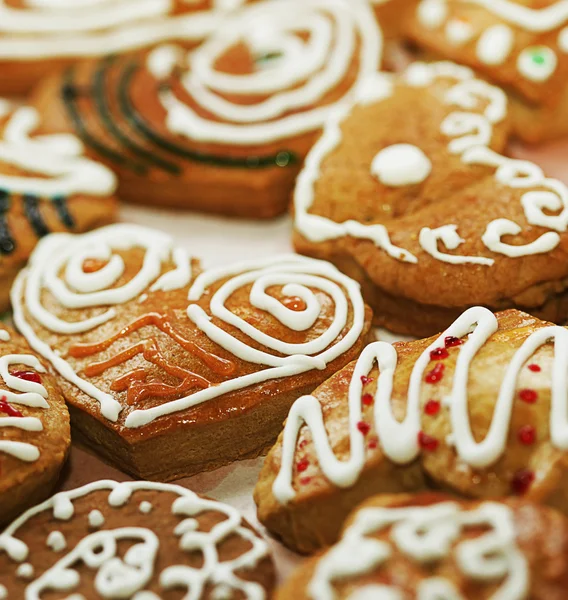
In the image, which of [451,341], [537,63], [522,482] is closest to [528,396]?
[522,482]

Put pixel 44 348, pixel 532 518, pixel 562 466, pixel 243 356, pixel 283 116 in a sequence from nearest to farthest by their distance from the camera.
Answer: pixel 532 518
pixel 562 466
pixel 243 356
pixel 44 348
pixel 283 116

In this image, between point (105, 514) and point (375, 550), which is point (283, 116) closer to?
point (105, 514)

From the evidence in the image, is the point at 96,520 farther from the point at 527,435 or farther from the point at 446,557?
the point at 527,435

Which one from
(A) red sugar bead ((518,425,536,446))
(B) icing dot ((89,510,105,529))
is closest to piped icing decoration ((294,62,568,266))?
(A) red sugar bead ((518,425,536,446))

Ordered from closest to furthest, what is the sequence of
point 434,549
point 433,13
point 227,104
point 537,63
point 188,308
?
point 434,549, point 188,308, point 537,63, point 227,104, point 433,13

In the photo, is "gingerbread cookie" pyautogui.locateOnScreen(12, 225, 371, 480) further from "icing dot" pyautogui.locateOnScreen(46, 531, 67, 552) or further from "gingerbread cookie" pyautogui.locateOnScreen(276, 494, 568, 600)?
"gingerbread cookie" pyautogui.locateOnScreen(276, 494, 568, 600)

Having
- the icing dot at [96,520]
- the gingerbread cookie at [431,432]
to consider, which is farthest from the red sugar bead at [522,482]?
the icing dot at [96,520]

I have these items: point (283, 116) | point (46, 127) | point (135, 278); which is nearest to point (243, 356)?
point (135, 278)
